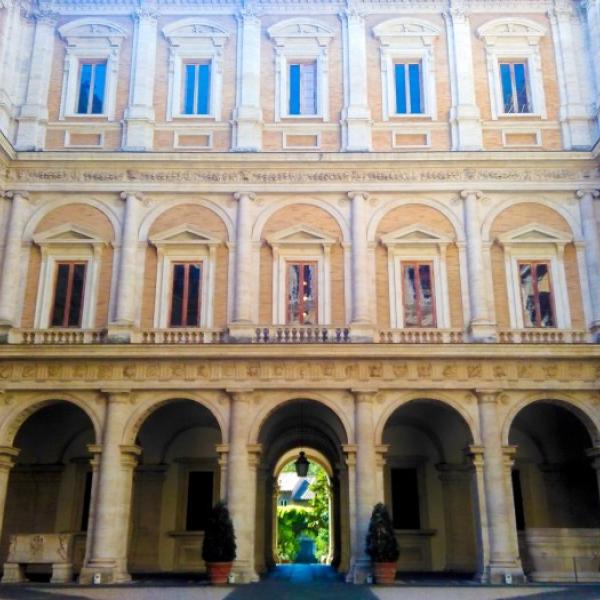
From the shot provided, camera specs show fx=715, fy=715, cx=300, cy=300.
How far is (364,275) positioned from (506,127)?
22.4 ft

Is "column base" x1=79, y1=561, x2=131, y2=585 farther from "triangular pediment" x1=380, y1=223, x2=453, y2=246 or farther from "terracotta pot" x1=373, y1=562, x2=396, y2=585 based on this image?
"triangular pediment" x1=380, y1=223, x2=453, y2=246

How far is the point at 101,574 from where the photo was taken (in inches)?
694

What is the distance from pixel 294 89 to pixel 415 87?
154 inches

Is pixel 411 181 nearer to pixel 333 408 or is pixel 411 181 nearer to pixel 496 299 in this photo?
pixel 496 299

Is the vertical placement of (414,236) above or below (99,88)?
below

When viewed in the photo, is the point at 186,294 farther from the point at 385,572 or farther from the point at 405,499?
the point at 385,572

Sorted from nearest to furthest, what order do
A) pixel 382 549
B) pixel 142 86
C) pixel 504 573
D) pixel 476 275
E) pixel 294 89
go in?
pixel 382 549 → pixel 504 573 → pixel 476 275 → pixel 142 86 → pixel 294 89

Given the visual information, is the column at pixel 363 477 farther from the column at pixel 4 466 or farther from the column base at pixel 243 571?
the column at pixel 4 466

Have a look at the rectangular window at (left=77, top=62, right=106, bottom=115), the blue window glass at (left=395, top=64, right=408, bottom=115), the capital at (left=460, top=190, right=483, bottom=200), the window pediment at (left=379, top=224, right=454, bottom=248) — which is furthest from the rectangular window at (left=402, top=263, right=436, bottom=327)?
the rectangular window at (left=77, top=62, right=106, bottom=115)

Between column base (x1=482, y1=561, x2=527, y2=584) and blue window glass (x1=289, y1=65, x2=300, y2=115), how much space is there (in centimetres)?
1445

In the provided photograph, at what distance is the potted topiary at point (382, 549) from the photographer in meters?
17.1

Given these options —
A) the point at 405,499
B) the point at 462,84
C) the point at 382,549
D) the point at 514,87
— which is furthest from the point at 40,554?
the point at 514,87

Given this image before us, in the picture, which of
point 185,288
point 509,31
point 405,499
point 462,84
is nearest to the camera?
point 185,288

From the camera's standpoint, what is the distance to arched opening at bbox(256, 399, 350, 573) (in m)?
20.6
